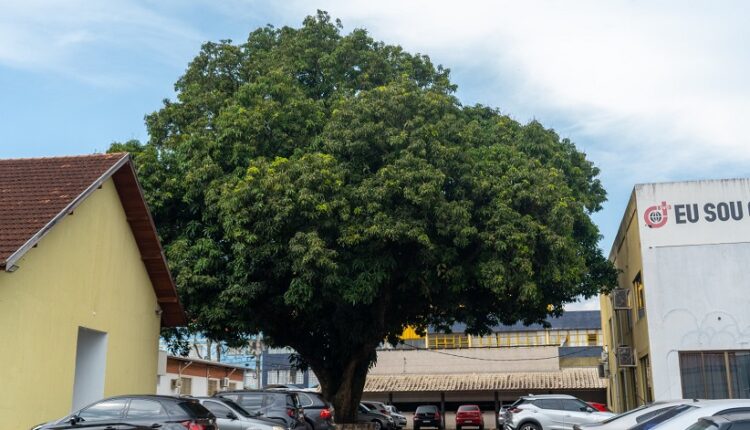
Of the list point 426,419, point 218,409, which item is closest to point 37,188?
point 218,409

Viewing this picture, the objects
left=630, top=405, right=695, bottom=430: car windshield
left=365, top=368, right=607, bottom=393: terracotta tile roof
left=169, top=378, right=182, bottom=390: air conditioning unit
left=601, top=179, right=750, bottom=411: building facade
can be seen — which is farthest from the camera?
left=365, top=368, right=607, bottom=393: terracotta tile roof

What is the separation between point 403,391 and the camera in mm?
47438

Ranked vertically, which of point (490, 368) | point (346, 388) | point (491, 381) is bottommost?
point (346, 388)

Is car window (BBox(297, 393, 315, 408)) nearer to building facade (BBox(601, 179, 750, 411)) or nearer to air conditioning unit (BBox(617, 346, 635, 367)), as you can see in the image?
building facade (BBox(601, 179, 750, 411))

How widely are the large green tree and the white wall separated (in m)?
2.52

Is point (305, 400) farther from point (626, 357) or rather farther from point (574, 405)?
point (626, 357)

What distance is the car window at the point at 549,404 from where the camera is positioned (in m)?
24.0

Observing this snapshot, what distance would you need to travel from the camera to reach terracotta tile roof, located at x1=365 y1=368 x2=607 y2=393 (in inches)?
1811

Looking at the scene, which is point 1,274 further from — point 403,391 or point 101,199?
point 403,391

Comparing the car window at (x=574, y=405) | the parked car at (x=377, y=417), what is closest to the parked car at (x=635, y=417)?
the car window at (x=574, y=405)

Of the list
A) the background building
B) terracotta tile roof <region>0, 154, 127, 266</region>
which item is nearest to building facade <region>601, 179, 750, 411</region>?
terracotta tile roof <region>0, 154, 127, 266</region>

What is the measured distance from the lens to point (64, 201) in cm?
1534

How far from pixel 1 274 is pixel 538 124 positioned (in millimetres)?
19149

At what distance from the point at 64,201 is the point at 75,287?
6.76 feet
